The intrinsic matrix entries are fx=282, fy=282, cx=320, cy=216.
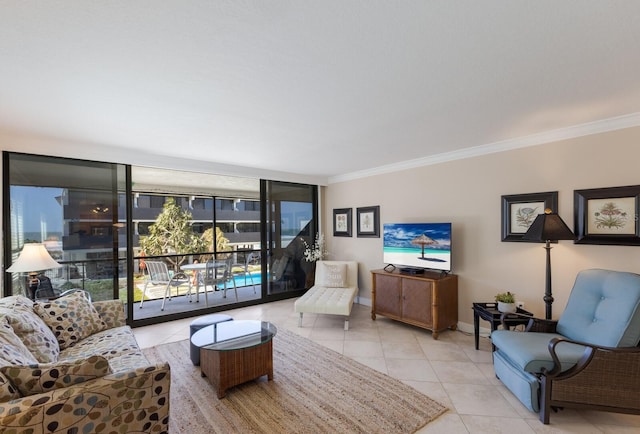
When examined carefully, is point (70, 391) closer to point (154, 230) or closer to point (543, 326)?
point (543, 326)

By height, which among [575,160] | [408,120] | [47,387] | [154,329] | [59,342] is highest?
[408,120]

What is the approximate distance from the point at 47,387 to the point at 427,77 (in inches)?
107

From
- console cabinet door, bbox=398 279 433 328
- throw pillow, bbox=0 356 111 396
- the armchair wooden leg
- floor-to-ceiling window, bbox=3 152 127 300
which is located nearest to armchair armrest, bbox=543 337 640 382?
the armchair wooden leg

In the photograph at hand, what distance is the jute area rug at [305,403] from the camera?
6.63 feet

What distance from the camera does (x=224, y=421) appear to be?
2.08m

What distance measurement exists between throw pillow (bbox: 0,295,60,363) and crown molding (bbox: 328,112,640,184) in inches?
173

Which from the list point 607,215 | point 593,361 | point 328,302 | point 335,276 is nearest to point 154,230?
point 335,276

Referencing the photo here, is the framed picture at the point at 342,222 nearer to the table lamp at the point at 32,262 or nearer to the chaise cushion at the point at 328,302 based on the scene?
the chaise cushion at the point at 328,302

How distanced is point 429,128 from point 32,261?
13.7 ft

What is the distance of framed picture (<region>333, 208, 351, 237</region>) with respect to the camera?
5343 mm

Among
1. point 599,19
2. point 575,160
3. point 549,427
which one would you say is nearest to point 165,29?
point 599,19

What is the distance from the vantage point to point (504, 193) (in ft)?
11.0

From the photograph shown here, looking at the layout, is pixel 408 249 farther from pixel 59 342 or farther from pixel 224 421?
pixel 59 342

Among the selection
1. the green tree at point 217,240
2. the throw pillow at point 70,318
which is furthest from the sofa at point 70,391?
the green tree at point 217,240
